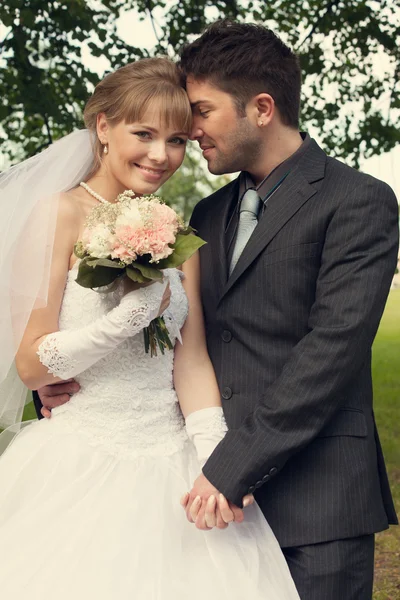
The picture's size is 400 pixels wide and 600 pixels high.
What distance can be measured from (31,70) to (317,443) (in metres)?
6.02

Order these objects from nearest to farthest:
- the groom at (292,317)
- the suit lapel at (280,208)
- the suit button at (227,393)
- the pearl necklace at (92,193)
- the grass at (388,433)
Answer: the groom at (292,317)
the suit lapel at (280,208)
the suit button at (227,393)
the pearl necklace at (92,193)
the grass at (388,433)

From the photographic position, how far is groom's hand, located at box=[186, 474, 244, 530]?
2820 mm

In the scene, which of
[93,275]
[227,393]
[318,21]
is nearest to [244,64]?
[93,275]

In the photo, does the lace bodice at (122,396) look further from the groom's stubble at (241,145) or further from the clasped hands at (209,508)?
the groom's stubble at (241,145)

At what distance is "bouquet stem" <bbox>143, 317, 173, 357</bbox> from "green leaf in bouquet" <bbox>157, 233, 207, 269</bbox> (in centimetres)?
35

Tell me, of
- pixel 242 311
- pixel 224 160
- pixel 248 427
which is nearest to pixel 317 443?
pixel 248 427

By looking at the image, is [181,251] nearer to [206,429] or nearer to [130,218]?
[130,218]

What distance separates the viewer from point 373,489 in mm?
3090

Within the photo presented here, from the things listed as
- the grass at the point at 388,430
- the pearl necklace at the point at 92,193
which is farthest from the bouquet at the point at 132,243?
the grass at the point at 388,430

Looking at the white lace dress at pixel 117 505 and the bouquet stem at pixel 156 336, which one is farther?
the bouquet stem at pixel 156 336

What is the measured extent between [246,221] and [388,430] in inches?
257

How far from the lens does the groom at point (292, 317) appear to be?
287 centimetres

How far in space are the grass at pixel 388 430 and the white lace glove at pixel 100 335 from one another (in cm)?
359

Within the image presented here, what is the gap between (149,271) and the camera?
2.81m
